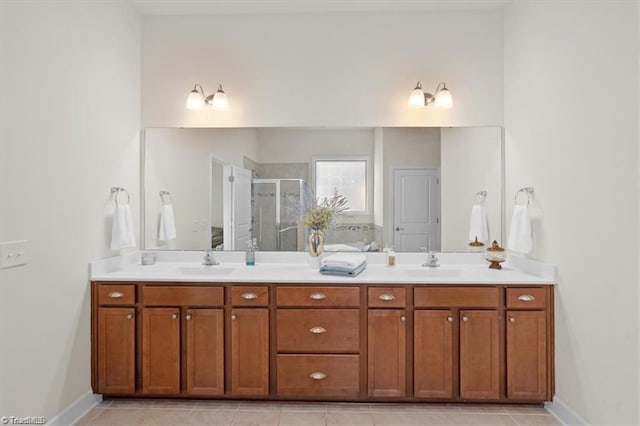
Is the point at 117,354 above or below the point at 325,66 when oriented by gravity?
below

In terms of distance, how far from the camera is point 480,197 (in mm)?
3035

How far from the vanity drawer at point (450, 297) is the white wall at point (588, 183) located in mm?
475

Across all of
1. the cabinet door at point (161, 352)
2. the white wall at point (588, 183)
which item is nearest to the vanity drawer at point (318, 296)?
the cabinet door at point (161, 352)

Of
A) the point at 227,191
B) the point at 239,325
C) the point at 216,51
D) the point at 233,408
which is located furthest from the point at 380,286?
the point at 216,51

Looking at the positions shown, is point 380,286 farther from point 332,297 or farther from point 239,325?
point 239,325

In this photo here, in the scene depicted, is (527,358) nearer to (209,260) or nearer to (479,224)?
(479,224)

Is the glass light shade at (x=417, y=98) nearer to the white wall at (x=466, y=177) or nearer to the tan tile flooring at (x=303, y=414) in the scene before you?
the white wall at (x=466, y=177)

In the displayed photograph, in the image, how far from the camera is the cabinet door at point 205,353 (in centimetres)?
245

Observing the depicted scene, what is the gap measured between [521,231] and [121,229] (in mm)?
2785

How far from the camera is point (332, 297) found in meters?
2.46

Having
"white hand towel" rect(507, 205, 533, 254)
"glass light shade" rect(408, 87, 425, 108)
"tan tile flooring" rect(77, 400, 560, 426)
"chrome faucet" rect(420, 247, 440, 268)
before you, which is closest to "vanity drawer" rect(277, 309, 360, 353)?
"tan tile flooring" rect(77, 400, 560, 426)

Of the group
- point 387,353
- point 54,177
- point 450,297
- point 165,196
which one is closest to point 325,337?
point 387,353

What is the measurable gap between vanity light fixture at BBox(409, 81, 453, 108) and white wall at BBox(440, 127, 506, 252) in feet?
0.82

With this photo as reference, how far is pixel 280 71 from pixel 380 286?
1.89 metres
